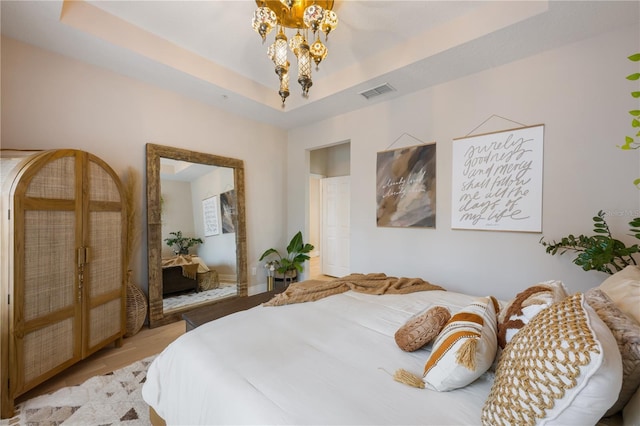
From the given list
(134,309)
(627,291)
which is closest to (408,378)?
(627,291)

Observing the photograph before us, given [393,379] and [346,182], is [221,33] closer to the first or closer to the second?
→ [393,379]

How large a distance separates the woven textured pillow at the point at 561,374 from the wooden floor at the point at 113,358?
2.63 metres

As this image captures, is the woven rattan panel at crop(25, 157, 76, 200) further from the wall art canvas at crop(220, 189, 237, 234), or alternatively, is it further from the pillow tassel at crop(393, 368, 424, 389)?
the pillow tassel at crop(393, 368, 424, 389)

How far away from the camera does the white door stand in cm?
517

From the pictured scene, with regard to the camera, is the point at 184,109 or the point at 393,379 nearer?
the point at 393,379

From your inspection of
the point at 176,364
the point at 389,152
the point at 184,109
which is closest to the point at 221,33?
the point at 184,109

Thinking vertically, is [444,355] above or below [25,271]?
below

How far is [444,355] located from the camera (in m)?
0.95

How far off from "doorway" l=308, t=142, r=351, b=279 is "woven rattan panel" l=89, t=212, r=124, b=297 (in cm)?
334

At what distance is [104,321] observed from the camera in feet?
7.30

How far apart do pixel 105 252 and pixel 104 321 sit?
0.58 metres

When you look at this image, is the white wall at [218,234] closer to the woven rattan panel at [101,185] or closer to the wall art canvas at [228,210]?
the wall art canvas at [228,210]

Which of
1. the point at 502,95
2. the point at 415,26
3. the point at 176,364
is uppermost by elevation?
the point at 415,26

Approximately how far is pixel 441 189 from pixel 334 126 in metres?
1.76
